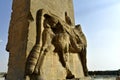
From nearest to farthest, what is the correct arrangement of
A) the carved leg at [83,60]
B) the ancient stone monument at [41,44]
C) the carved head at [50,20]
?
the ancient stone monument at [41,44], the carved head at [50,20], the carved leg at [83,60]

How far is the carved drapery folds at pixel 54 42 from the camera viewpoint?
5520 millimetres

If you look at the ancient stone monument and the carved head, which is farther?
the carved head

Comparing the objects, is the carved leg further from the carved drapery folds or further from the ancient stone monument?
the ancient stone monument

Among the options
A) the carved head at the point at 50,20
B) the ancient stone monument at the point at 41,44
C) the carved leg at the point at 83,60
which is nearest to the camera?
the ancient stone monument at the point at 41,44

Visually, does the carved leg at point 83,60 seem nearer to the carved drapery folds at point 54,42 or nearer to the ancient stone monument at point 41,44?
the carved drapery folds at point 54,42

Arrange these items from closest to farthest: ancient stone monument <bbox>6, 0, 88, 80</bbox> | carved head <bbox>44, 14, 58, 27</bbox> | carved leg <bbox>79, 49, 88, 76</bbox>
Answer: ancient stone monument <bbox>6, 0, 88, 80</bbox> → carved head <bbox>44, 14, 58, 27</bbox> → carved leg <bbox>79, 49, 88, 76</bbox>

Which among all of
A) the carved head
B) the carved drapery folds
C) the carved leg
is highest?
the carved head

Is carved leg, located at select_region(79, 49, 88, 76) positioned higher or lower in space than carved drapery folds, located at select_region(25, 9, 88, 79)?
lower

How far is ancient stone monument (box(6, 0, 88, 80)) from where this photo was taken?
551 cm

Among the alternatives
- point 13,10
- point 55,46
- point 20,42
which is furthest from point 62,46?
point 13,10

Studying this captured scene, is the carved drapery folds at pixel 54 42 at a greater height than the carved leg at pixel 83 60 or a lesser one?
greater

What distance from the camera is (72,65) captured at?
6832 mm

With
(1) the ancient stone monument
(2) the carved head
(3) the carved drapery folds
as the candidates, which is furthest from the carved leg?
(2) the carved head

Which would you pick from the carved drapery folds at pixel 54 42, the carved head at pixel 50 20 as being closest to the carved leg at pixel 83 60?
the carved drapery folds at pixel 54 42
